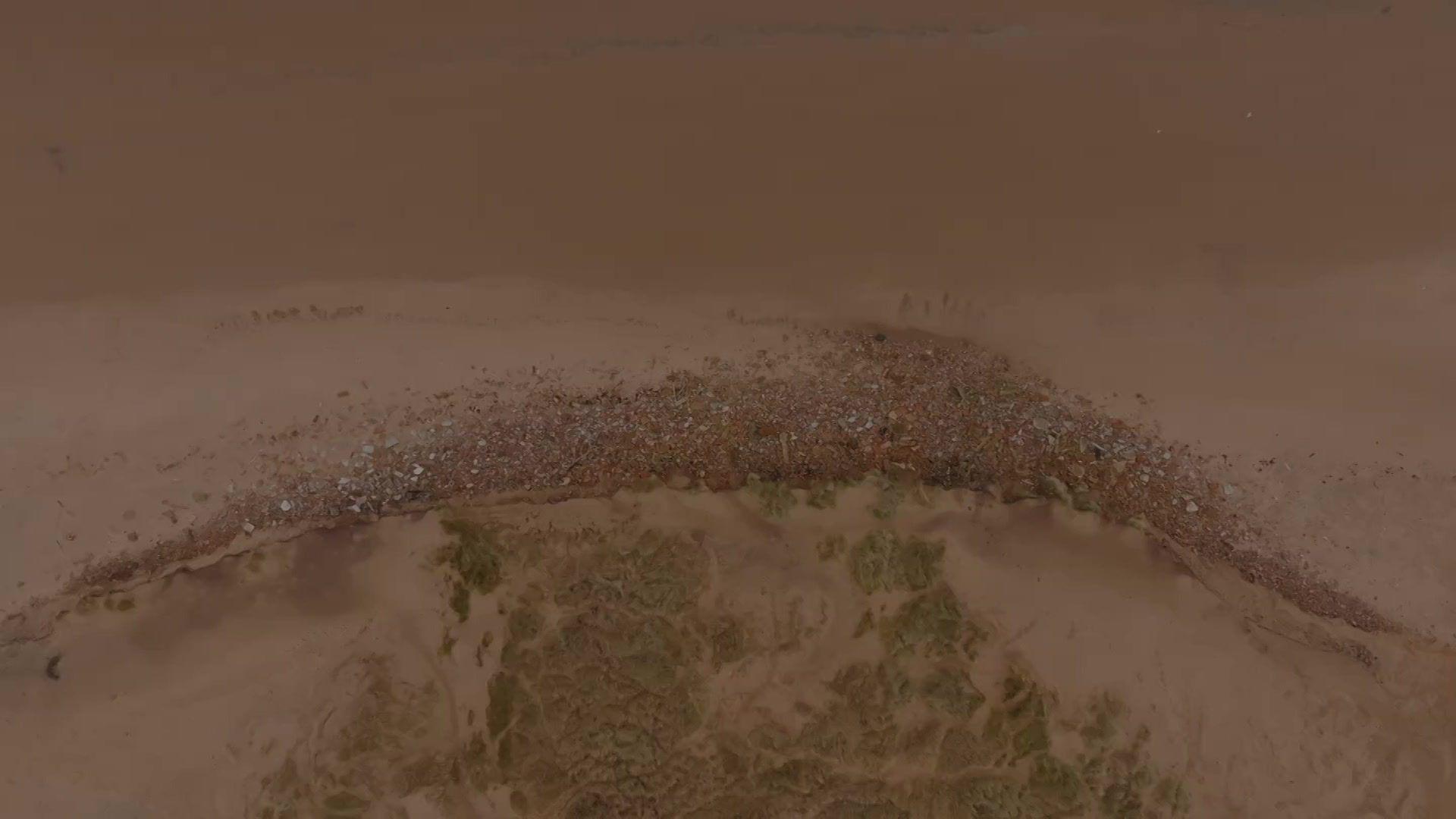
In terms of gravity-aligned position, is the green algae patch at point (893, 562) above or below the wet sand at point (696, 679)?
above

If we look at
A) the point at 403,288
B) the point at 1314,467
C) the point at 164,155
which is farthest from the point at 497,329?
the point at 1314,467

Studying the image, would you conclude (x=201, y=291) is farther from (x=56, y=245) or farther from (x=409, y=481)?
(x=409, y=481)

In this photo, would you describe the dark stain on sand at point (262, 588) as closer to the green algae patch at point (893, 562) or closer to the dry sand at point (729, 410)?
the dry sand at point (729, 410)

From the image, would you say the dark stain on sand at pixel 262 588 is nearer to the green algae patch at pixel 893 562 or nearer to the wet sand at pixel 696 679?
the wet sand at pixel 696 679

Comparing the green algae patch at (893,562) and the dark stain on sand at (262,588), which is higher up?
the green algae patch at (893,562)

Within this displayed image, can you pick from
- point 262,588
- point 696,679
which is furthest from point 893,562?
point 262,588

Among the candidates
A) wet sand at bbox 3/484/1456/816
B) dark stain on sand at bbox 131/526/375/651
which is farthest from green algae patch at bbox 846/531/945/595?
dark stain on sand at bbox 131/526/375/651

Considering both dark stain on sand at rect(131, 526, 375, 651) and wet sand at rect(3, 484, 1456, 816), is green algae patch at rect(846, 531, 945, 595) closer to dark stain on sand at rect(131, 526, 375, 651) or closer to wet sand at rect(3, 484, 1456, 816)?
wet sand at rect(3, 484, 1456, 816)

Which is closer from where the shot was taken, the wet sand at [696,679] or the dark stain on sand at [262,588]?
the wet sand at [696,679]

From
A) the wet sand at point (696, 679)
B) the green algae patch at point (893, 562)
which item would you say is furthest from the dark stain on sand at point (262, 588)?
the green algae patch at point (893, 562)
